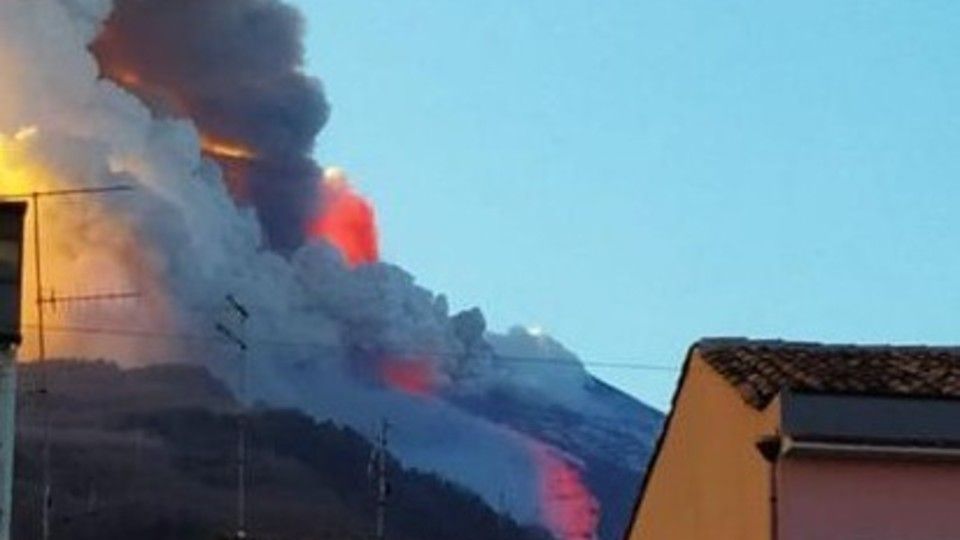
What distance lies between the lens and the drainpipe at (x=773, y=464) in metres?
28.4

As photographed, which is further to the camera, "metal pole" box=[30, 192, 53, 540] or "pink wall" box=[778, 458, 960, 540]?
"metal pole" box=[30, 192, 53, 540]

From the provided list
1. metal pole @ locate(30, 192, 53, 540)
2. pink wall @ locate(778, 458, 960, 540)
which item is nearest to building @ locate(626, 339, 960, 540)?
pink wall @ locate(778, 458, 960, 540)

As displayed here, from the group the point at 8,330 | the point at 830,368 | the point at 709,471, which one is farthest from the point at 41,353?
the point at 8,330

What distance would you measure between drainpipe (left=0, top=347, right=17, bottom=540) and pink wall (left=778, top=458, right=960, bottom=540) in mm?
8308

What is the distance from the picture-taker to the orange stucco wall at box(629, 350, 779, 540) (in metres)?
29.9

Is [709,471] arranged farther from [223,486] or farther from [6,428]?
[223,486]

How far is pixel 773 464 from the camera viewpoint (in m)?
28.6

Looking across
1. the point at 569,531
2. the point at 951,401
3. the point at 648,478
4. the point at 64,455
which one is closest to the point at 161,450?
the point at 64,455

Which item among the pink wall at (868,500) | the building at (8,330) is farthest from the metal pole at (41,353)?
the pink wall at (868,500)

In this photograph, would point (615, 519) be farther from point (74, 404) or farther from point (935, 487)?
point (935, 487)

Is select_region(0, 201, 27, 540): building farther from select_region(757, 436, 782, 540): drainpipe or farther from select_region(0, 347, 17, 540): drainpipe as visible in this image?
select_region(757, 436, 782, 540): drainpipe

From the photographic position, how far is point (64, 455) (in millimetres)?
139625

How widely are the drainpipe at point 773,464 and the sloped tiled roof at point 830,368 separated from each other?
635mm

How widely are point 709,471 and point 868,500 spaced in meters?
4.51
